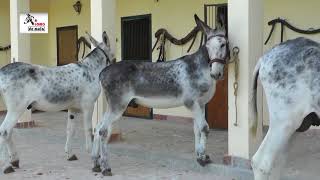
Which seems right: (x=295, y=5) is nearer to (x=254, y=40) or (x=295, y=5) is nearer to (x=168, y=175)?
(x=254, y=40)

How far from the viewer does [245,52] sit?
6828mm

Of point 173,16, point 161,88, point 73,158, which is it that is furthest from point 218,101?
point 161,88

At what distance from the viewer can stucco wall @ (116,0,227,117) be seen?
11.9 metres

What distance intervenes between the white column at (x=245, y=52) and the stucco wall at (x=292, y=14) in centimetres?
282

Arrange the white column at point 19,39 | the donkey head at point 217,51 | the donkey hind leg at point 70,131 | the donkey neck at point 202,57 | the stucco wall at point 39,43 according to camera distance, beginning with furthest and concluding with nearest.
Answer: the stucco wall at point 39,43
the white column at point 19,39
the donkey hind leg at point 70,131
the donkey neck at point 202,57
the donkey head at point 217,51

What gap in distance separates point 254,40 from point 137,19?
7.00 meters

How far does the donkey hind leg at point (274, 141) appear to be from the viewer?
479 centimetres

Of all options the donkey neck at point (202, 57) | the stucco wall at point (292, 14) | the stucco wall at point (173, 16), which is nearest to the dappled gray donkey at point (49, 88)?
the donkey neck at point (202, 57)

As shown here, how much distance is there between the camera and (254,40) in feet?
22.5

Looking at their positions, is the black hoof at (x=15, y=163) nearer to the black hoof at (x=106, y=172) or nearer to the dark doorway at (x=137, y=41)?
the black hoof at (x=106, y=172)

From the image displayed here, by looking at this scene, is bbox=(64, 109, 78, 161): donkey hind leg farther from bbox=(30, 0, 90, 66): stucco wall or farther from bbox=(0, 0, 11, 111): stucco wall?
bbox=(0, 0, 11, 111): stucco wall

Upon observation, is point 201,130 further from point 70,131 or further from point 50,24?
point 50,24

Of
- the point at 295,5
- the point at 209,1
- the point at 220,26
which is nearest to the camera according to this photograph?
the point at 220,26

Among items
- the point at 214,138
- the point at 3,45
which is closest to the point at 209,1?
the point at 214,138
